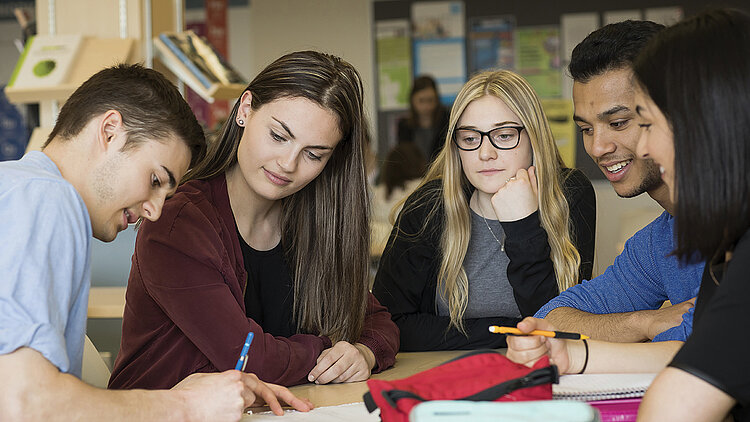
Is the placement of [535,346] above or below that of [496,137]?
below

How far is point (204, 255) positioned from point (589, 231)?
1.19 m

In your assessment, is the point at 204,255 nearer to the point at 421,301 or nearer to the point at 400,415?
the point at 400,415

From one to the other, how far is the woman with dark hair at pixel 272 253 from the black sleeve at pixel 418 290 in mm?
128

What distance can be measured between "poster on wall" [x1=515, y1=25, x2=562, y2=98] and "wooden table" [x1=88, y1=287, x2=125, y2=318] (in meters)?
3.79

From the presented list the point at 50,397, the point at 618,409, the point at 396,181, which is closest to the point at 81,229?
the point at 50,397

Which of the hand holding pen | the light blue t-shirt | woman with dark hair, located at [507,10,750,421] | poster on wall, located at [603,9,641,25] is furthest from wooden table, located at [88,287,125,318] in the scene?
poster on wall, located at [603,9,641,25]

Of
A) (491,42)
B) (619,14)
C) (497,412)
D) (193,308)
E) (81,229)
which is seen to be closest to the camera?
(497,412)

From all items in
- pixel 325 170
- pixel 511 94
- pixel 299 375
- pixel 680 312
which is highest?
pixel 511 94

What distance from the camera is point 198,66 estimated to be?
3.04 metres

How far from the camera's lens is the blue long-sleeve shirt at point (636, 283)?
174 centimetres

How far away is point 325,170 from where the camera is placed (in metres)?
1.90

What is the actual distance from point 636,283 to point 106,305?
5.43 ft

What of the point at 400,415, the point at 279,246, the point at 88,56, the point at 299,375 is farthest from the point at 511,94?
the point at 88,56

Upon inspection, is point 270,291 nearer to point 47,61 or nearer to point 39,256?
point 39,256
